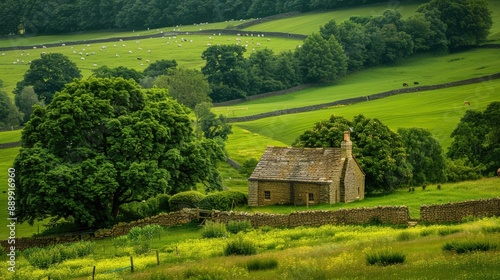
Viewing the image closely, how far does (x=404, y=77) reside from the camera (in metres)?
146

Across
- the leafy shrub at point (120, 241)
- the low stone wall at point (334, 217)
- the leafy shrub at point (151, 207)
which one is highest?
the low stone wall at point (334, 217)

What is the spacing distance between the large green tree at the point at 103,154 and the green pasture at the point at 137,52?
8669cm

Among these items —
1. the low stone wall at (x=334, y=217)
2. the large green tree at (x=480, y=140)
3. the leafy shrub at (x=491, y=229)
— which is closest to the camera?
the leafy shrub at (x=491, y=229)

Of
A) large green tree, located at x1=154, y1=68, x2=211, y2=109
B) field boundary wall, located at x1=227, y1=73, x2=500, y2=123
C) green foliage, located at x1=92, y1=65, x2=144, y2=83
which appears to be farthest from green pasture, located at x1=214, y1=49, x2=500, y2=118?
green foliage, located at x1=92, y1=65, x2=144, y2=83

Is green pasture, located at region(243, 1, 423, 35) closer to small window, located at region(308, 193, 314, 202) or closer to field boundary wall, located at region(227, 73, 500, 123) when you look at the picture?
field boundary wall, located at region(227, 73, 500, 123)

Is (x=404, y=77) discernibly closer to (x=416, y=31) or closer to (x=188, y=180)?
(x=416, y=31)

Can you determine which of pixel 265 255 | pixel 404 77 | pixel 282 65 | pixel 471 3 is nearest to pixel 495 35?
pixel 471 3

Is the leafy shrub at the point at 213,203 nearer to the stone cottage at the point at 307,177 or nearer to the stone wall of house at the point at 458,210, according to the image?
the stone cottage at the point at 307,177

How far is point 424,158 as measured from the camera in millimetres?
78188

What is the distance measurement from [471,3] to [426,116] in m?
60.3

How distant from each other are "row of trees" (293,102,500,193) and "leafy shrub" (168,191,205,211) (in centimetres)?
1253

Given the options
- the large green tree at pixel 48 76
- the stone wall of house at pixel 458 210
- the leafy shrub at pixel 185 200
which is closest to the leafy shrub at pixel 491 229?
the stone wall of house at pixel 458 210

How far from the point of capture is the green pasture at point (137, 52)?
164000mm

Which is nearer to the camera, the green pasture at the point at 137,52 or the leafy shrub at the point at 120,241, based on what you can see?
the leafy shrub at the point at 120,241
